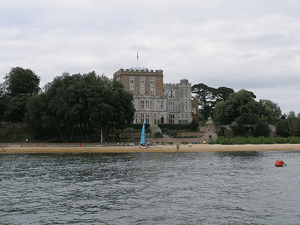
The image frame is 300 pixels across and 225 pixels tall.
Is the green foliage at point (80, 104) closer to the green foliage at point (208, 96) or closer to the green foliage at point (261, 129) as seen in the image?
the green foliage at point (261, 129)

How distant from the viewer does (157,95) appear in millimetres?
96125

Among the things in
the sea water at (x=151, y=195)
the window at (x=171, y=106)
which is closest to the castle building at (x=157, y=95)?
the window at (x=171, y=106)

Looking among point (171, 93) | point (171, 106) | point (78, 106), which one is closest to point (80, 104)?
point (78, 106)

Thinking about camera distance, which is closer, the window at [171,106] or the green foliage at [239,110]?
the green foliage at [239,110]

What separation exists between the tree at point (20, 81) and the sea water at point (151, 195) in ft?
160

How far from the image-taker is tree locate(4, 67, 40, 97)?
270 feet

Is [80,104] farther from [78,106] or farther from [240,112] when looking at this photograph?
[240,112]

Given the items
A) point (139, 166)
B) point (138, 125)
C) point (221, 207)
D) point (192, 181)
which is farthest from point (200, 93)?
point (221, 207)

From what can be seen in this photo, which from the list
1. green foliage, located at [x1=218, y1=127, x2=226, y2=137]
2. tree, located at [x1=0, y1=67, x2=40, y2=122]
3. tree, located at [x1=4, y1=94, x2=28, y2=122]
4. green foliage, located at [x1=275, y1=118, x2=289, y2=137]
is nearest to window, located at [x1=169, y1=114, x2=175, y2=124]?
green foliage, located at [x1=218, y1=127, x2=226, y2=137]

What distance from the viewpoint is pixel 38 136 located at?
2830 inches

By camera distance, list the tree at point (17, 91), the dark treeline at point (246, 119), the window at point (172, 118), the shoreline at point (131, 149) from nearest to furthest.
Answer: the shoreline at point (131, 149)
the dark treeline at point (246, 119)
the tree at point (17, 91)
the window at point (172, 118)

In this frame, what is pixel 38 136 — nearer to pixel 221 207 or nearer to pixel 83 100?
pixel 83 100

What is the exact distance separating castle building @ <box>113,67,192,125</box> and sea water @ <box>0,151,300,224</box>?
56.4m

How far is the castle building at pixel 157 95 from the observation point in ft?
311
